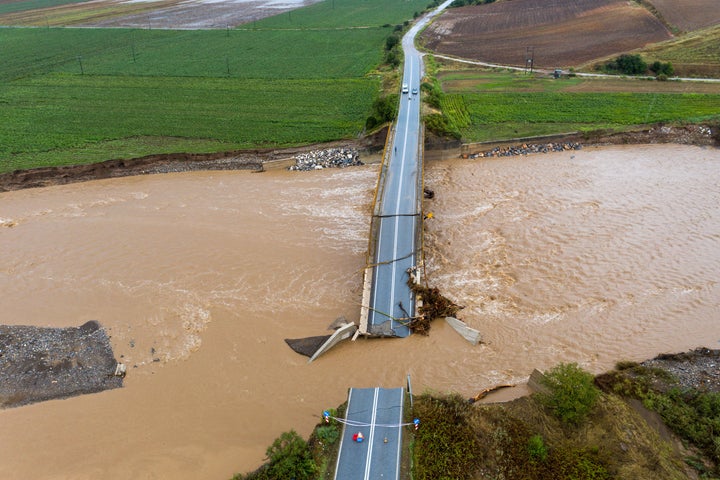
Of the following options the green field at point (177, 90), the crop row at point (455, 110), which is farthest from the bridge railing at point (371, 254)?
the crop row at point (455, 110)

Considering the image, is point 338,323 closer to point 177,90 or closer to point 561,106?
point 561,106

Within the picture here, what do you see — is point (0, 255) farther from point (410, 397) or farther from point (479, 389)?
point (479, 389)

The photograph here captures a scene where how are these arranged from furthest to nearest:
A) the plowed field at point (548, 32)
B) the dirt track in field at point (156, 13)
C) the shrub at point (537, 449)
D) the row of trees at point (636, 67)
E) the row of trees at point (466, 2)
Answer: the row of trees at point (466, 2) < the dirt track in field at point (156, 13) < the plowed field at point (548, 32) < the row of trees at point (636, 67) < the shrub at point (537, 449)

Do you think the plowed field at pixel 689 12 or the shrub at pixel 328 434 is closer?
the shrub at pixel 328 434

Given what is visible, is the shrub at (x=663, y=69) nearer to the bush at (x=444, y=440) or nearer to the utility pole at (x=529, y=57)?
the utility pole at (x=529, y=57)

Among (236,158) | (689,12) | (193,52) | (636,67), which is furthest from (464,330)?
(689,12)

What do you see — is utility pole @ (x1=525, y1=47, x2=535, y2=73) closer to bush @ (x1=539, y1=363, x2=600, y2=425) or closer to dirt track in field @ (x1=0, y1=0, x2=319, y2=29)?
bush @ (x1=539, y1=363, x2=600, y2=425)

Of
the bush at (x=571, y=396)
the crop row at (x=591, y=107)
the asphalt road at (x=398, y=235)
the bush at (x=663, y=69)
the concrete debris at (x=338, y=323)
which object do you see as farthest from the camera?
the bush at (x=663, y=69)
